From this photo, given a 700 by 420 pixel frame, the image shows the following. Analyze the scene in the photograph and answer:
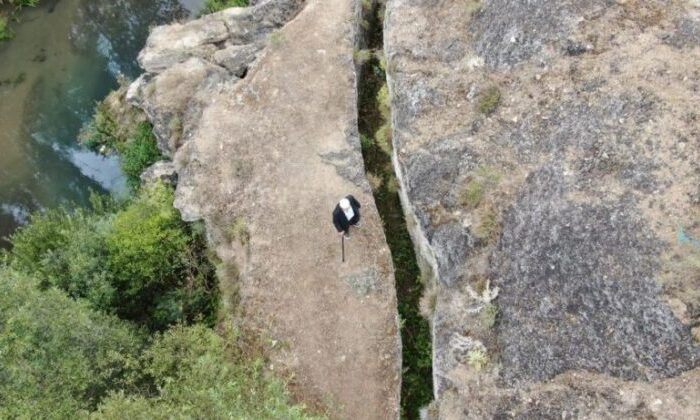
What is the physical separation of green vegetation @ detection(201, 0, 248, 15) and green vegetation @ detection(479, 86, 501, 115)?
17.4 metres

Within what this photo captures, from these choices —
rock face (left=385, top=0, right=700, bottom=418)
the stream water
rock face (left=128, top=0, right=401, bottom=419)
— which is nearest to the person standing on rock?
rock face (left=128, top=0, right=401, bottom=419)

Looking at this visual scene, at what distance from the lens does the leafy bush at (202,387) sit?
479 inches

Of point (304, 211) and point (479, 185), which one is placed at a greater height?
point (479, 185)

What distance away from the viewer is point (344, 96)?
2080 centimetres

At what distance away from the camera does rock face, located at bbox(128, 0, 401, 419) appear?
16.5 metres

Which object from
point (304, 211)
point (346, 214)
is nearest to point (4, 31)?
point (304, 211)

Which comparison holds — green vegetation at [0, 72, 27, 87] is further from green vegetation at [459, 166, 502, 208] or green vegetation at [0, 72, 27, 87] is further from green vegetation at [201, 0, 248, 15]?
green vegetation at [459, 166, 502, 208]

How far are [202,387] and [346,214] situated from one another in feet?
19.4

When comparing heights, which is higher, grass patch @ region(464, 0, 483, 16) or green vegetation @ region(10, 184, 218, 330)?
grass patch @ region(464, 0, 483, 16)

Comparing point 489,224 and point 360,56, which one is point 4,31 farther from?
point 489,224

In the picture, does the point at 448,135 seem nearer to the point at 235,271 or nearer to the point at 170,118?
the point at 235,271

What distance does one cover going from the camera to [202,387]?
13.4 metres

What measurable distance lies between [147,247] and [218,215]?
2491 mm

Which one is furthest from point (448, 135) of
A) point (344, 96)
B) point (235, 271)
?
point (235, 271)
